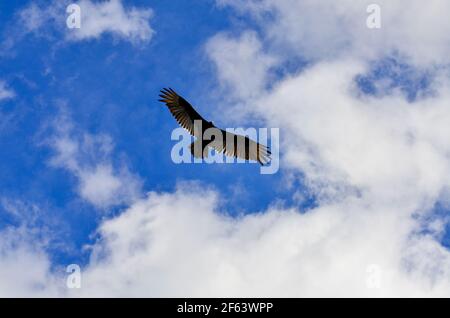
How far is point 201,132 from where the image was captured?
3653 centimetres

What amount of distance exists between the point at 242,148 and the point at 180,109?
388 cm

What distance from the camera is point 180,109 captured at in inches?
1430

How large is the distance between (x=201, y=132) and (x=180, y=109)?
161 cm

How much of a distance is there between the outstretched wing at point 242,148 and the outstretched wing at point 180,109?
163 cm

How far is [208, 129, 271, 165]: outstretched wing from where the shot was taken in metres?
36.8

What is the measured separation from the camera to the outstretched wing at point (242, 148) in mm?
36781

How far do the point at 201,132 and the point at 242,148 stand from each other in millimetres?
2381

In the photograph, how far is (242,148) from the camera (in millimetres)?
37188

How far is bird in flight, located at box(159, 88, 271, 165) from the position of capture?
36.2 m

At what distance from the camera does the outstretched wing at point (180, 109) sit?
36.2m
